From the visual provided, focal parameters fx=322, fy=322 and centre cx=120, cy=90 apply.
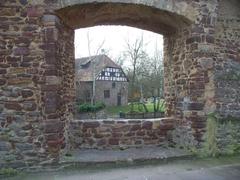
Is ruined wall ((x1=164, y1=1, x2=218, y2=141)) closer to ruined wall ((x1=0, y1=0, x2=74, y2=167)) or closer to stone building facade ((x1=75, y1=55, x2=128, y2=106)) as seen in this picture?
ruined wall ((x1=0, y1=0, x2=74, y2=167))

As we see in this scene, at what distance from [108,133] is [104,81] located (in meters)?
27.0

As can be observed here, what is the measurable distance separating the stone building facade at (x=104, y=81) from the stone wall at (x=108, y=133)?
875 inches

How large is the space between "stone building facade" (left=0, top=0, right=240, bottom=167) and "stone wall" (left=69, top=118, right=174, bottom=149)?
19 cm

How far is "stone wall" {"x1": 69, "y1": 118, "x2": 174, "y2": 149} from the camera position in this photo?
7.97m

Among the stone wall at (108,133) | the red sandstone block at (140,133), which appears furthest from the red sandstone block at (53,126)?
the red sandstone block at (140,133)

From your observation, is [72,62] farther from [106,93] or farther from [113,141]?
[106,93]

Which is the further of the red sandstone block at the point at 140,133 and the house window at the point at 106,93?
the house window at the point at 106,93

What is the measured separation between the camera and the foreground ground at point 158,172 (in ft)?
20.5

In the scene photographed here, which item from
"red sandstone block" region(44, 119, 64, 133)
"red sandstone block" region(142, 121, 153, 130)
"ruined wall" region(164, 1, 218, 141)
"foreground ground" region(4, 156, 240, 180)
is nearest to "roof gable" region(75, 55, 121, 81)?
"red sandstone block" region(142, 121, 153, 130)

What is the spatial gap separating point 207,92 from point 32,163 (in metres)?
4.28

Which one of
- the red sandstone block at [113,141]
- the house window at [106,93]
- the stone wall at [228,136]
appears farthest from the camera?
the house window at [106,93]

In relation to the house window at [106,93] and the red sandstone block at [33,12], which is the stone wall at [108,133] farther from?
the house window at [106,93]

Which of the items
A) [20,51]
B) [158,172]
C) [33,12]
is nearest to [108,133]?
[158,172]

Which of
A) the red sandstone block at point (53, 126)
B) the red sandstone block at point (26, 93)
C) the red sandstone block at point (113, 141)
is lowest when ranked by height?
the red sandstone block at point (113, 141)
